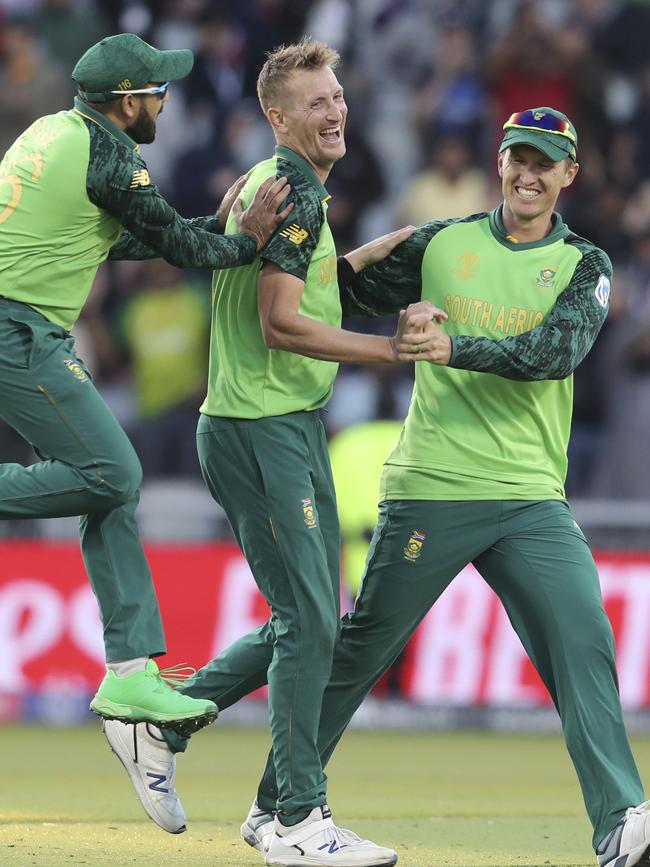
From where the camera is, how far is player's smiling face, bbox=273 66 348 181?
5.36 meters

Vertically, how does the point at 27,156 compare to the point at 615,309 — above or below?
above

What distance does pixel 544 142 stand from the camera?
5.38m

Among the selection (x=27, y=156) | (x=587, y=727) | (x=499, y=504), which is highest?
(x=27, y=156)

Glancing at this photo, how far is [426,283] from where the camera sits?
564cm

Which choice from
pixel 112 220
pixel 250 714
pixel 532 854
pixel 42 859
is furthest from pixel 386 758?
pixel 112 220

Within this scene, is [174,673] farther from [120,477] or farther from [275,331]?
[275,331]

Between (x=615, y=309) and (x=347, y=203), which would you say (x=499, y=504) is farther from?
(x=347, y=203)

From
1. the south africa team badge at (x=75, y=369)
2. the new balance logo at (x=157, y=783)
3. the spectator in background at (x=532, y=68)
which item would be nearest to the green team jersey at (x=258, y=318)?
the south africa team badge at (x=75, y=369)

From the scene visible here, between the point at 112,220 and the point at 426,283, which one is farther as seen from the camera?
the point at 426,283

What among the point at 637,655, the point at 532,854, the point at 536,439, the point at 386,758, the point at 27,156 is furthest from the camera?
the point at 637,655

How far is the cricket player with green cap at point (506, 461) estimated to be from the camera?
5.27 metres

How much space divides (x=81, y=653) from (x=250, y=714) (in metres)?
1.21

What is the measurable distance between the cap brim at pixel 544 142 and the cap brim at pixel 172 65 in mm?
1136

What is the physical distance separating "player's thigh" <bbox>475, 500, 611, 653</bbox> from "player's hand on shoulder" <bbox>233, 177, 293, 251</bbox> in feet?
4.11
